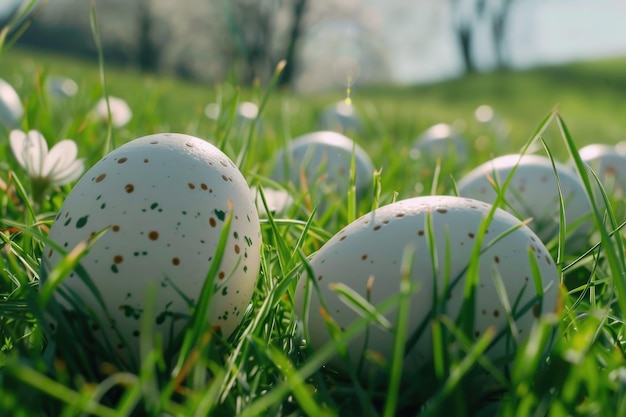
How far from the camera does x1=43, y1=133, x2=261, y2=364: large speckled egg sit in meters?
0.96

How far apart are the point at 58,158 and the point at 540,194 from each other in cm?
124

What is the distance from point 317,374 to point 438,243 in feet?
0.85

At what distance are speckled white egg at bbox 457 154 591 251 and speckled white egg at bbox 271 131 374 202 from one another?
1.45 ft

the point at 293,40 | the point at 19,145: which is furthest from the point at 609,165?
the point at 19,145

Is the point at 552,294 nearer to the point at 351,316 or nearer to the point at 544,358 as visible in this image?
the point at 544,358

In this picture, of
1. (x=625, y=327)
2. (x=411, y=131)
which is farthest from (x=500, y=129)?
(x=625, y=327)

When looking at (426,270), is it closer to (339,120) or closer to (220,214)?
(220,214)

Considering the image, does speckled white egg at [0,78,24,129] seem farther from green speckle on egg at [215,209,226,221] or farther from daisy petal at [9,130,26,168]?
green speckle on egg at [215,209,226,221]

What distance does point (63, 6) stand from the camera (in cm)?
3641

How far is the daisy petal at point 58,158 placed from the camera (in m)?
1.44

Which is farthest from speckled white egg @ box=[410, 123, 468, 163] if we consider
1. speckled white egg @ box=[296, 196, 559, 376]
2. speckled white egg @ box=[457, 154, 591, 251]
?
speckled white egg @ box=[296, 196, 559, 376]

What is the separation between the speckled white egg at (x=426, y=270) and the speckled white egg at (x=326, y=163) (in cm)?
108

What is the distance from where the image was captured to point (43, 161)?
145cm

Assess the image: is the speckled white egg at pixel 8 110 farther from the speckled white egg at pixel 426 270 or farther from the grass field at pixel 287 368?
the speckled white egg at pixel 426 270
